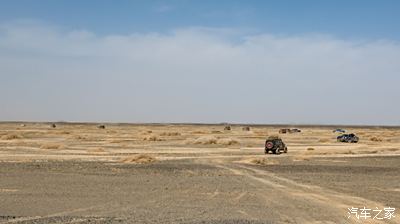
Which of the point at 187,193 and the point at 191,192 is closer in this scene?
the point at 187,193

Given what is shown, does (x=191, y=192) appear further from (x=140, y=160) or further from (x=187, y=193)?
(x=140, y=160)

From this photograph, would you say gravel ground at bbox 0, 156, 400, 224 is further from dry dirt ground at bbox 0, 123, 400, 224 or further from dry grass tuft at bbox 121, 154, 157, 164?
dry grass tuft at bbox 121, 154, 157, 164

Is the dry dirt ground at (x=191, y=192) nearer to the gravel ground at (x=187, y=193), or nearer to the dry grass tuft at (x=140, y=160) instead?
the gravel ground at (x=187, y=193)

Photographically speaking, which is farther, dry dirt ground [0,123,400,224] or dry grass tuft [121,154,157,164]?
dry grass tuft [121,154,157,164]

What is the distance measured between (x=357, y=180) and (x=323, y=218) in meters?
12.5

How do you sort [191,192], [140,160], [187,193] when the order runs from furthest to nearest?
1. [140,160]
2. [191,192]
3. [187,193]

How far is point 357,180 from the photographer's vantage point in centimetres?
2631

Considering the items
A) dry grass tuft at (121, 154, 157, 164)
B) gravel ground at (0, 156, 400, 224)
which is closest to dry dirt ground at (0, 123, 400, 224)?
gravel ground at (0, 156, 400, 224)

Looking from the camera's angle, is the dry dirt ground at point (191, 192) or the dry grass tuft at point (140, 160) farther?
the dry grass tuft at point (140, 160)

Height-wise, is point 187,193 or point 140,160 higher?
point 140,160

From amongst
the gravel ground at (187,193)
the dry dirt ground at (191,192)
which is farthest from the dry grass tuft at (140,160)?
the gravel ground at (187,193)

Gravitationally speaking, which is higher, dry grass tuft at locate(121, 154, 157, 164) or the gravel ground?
dry grass tuft at locate(121, 154, 157, 164)

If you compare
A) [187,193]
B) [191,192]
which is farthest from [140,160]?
[187,193]

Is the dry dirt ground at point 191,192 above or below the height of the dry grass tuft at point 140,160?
below
